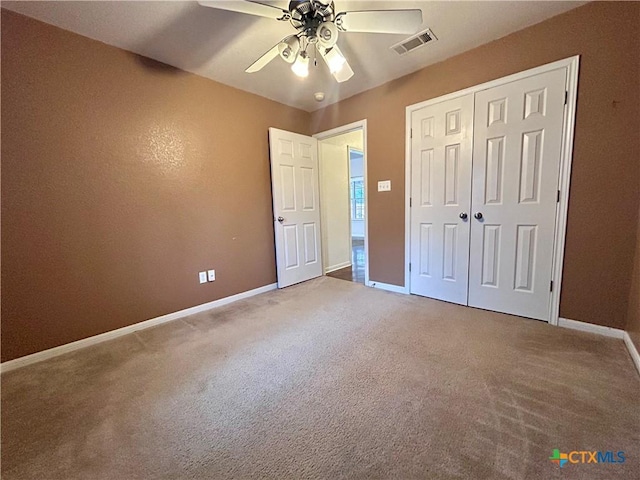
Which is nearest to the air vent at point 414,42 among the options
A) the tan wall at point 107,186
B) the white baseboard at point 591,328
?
the tan wall at point 107,186

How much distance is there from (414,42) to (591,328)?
267 centimetres

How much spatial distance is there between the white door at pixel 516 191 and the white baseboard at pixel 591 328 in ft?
0.39

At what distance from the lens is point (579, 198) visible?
200cm

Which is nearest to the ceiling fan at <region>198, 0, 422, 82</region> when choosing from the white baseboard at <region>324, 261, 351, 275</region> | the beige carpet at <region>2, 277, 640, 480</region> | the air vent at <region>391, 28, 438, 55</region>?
the air vent at <region>391, 28, 438, 55</region>

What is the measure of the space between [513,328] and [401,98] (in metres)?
2.44

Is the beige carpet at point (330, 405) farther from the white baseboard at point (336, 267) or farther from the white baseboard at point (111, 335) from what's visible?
the white baseboard at point (336, 267)

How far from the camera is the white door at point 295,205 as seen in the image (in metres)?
3.34

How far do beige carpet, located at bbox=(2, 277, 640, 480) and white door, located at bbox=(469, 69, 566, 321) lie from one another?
0.32m

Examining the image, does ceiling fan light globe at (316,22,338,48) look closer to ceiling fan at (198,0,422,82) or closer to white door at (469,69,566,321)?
ceiling fan at (198,0,422,82)

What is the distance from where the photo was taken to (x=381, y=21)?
5.09ft

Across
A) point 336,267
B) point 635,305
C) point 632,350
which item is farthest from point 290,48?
point 336,267

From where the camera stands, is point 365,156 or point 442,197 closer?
point 442,197

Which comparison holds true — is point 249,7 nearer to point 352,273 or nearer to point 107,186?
point 107,186

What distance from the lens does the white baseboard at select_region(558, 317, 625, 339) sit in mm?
1954
